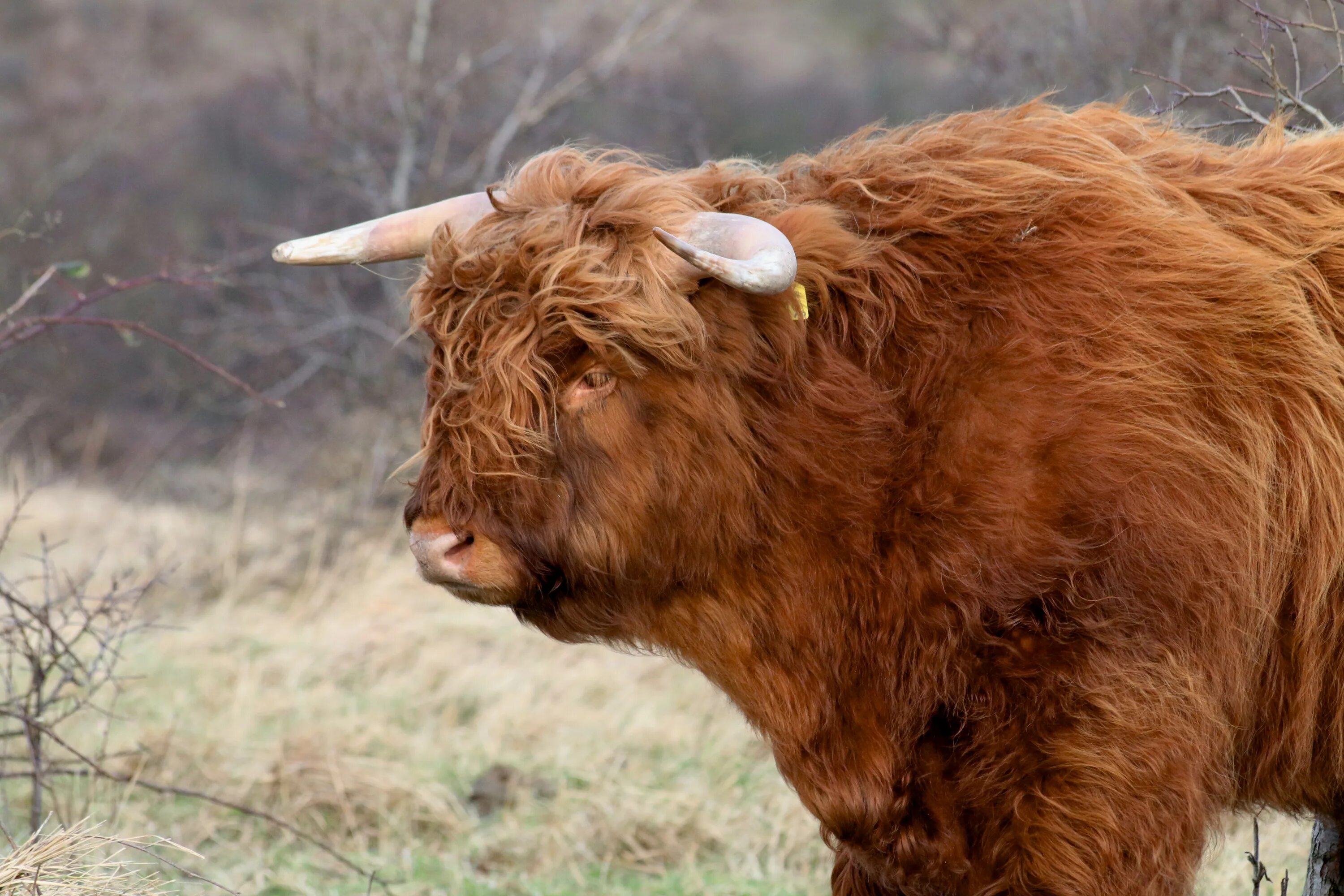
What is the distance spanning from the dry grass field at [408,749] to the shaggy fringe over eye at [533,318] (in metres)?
1.59

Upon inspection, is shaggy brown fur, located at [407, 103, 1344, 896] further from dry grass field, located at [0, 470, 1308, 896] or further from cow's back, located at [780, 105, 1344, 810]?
dry grass field, located at [0, 470, 1308, 896]

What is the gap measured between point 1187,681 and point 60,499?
9.05 meters

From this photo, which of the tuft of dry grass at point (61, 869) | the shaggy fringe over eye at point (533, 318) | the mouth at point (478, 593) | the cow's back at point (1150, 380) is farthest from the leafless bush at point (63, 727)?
the cow's back at point (1150, 380)

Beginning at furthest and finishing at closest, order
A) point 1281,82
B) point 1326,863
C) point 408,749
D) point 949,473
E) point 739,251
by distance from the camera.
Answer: point 408,749 → point 1281,82 → point 1326,863 → point 949,473 → point 739,251

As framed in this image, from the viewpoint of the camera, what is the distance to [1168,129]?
319 cm

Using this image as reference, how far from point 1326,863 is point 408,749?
11.8ft

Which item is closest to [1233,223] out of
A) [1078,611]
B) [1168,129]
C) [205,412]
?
[1168,129]

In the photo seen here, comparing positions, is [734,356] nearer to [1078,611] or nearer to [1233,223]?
[1078,611]

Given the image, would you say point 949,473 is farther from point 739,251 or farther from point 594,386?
point 594,386

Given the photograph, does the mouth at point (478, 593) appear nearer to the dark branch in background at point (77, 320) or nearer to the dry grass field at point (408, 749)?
the dry grass field at point (408, 749)

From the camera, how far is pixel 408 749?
19.1 feet

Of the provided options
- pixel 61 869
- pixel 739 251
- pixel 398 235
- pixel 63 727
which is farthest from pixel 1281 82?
A: pixel 63 727

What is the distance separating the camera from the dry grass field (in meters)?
4.75

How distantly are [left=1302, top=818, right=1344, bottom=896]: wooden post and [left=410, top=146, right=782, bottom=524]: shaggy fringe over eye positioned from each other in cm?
228
